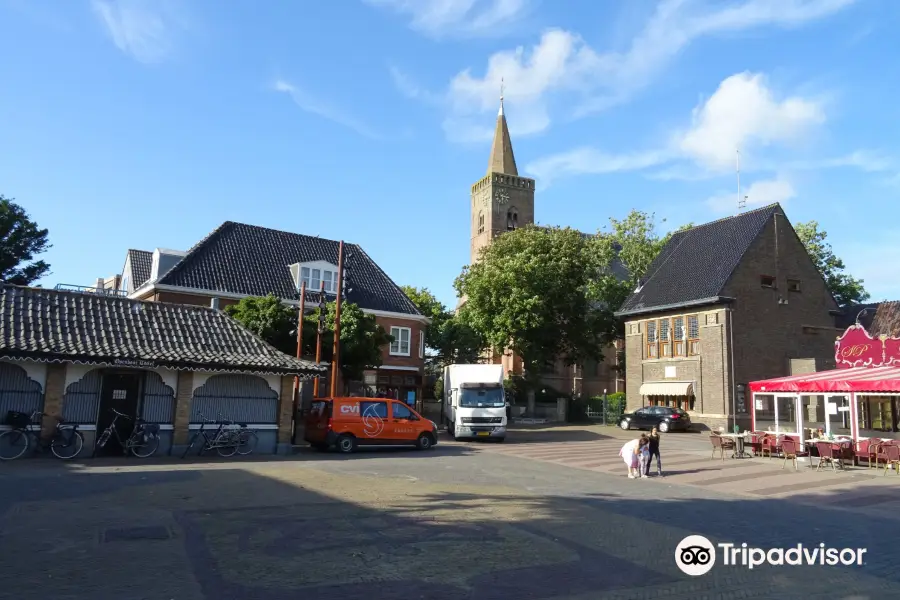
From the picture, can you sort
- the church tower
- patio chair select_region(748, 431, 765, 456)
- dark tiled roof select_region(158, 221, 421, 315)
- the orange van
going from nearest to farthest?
the orange van, patio chair select_region(748, 431, 765, 456), dark tiled roof select_region(158, 221, 421, 315), the church tower

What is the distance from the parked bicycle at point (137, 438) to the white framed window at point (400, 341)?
22314 mm

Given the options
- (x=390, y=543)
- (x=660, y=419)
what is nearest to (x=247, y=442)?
(x=390, y=543)

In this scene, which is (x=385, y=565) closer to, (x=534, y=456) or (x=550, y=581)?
(x=550, y=581)

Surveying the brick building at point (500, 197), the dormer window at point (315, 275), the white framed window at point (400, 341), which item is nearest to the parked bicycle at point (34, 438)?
the dormer window at point (315, 275)

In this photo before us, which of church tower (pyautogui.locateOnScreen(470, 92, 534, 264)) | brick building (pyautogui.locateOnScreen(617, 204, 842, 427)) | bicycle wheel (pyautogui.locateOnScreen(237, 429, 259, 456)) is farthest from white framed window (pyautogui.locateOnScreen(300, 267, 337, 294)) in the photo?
church tower (pyautogui.locateOnScreen(470, 92, 534, 264))

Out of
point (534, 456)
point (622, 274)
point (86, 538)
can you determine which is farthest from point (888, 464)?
point (622, 274)

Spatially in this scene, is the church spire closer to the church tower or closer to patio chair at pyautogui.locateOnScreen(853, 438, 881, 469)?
the church tower

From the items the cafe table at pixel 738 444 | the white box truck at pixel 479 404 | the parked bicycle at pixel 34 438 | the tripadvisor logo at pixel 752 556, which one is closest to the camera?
the tripadvisor logo at pixel 752 556

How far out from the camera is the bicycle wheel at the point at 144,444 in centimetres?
1883

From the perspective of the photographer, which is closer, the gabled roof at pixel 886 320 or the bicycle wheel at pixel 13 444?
the bicycle wheel at pixel 13 444

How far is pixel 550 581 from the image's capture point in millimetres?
7344

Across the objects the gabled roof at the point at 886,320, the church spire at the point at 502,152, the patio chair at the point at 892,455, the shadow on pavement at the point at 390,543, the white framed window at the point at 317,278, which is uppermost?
the church spire at the point at 502,152

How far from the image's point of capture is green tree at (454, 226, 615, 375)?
1705 inches

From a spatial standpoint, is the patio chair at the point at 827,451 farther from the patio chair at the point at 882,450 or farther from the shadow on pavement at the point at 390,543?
the shadow on pavement at the point at 390,543
